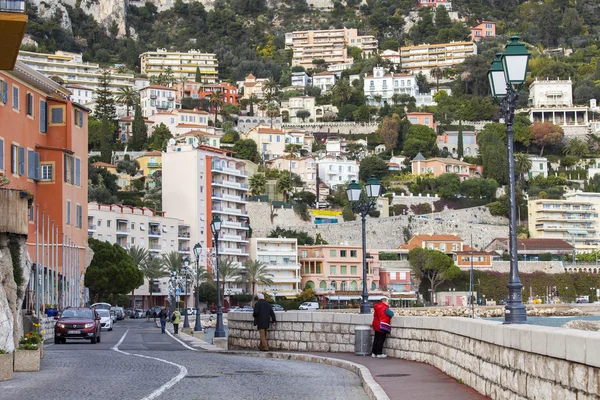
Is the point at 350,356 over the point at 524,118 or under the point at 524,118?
under

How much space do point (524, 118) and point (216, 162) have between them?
75778 millimetres

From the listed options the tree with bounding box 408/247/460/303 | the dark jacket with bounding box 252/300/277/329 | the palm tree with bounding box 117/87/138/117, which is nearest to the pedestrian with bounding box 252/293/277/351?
the dark jacket with bounding box 252/300/277/329

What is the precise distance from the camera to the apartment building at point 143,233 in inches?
4505

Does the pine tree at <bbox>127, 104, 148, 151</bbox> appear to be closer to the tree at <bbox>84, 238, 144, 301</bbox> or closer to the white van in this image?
the white van

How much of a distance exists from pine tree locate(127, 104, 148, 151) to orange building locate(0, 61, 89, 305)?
104518mm

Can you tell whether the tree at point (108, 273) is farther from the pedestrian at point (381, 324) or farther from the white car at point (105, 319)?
the pedestrian at point (381, 324)

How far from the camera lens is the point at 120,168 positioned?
154 meters

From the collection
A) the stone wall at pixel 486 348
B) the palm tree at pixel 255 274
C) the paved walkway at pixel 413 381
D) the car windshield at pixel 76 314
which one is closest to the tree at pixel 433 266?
the palm tree at pixel 255 274

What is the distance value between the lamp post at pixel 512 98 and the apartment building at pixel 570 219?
13752 centimetres

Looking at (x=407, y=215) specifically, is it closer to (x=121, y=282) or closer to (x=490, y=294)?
(x=490, y=294)

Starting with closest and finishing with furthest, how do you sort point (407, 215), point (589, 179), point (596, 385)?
point (596, 385), point (407, 215), point (589, 179)

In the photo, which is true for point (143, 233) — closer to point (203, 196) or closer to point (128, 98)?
point (203, 196)

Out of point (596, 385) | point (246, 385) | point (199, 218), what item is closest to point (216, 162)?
point (199, 218)

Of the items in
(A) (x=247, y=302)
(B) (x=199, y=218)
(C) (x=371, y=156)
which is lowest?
(A) (x=247, y=302)
